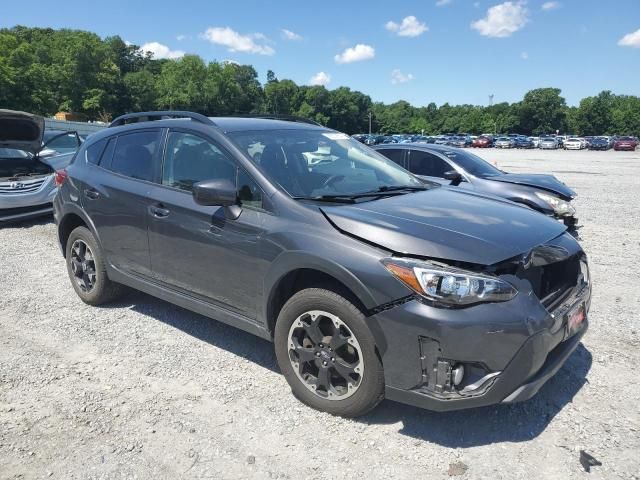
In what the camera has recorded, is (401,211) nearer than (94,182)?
Yes

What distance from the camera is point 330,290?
9.69 feet

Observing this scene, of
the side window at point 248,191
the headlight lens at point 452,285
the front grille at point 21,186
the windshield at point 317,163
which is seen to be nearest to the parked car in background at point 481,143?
the front grille at point 21,186

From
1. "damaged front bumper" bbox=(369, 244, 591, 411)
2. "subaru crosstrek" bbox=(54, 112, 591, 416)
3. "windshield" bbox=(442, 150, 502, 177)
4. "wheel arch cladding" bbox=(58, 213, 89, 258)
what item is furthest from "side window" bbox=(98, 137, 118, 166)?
"windshield" bbox=(442, 150, 502, 177)

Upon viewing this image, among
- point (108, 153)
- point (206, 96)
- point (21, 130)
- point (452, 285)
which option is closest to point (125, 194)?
point (108, 153)

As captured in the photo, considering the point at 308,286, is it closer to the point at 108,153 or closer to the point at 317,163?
the point at 317,163

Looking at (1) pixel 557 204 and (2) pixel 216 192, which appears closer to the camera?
(2) pixel 216 192

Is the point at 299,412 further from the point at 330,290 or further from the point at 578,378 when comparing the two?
the point at 578,378

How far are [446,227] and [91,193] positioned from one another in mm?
3410

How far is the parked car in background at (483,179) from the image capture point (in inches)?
300

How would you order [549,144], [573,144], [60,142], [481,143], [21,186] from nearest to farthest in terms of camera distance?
1. [21,186]
2. [60,142]
3. [573,144]
4. [549,144]
5. [481,143]

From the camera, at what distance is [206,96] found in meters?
103

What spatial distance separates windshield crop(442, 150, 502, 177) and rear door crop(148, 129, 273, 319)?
5.68 m

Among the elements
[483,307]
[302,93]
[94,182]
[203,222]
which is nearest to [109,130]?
[94,182]

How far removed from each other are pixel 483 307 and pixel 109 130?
410 cm
